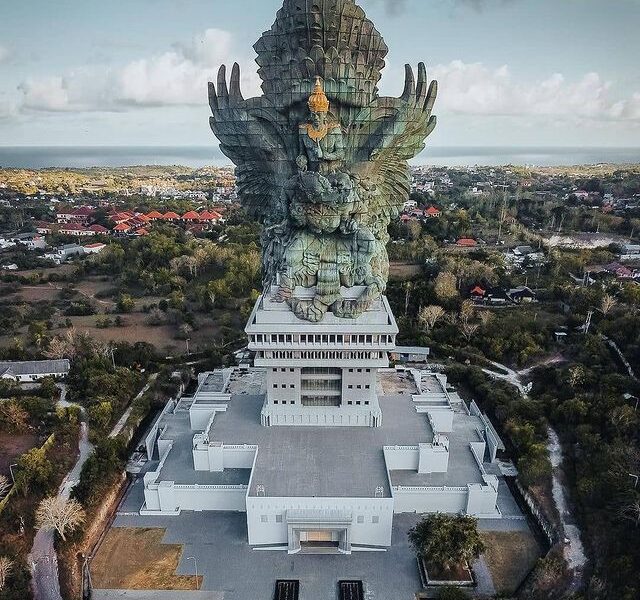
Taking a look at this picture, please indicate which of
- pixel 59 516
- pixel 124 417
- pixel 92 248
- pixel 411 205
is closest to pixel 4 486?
pixel 59 516

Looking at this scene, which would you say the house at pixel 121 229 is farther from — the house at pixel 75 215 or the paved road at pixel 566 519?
the paved road at pixel 566 519

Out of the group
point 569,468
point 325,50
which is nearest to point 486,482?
point 569,468

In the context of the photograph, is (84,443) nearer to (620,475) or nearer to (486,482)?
(486,482)

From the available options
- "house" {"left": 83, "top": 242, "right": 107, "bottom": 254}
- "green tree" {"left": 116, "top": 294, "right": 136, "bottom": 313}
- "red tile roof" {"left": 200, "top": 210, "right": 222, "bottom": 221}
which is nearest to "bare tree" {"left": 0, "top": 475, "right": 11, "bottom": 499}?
"green tree" {"left": 116, "top": 294, "right": 136, "bottom": 313}

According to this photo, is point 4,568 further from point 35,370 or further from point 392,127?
point 392,127

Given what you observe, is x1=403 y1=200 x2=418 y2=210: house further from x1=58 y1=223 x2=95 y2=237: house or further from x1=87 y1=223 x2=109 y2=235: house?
x1=58 y1=223 x2=95 y2=237: house
